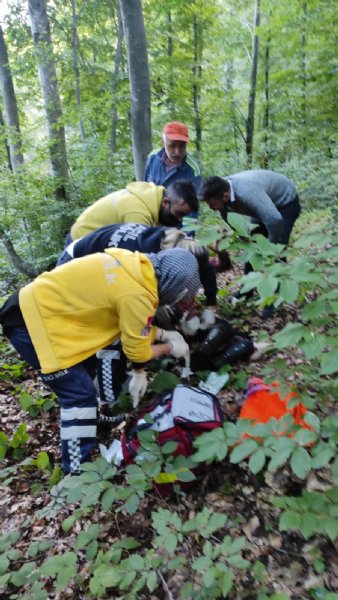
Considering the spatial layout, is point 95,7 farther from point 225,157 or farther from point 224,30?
point 225,157

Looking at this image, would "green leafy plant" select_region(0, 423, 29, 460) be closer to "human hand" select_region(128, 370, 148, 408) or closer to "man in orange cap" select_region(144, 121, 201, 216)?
"human hand" select_region(128, 370, 148, 408)

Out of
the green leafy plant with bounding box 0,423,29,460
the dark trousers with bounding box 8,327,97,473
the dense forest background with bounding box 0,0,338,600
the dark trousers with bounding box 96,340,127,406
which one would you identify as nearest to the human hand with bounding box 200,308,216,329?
the dense forest background with bounding box 0,0,338,600

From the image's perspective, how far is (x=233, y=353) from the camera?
3.62 metres

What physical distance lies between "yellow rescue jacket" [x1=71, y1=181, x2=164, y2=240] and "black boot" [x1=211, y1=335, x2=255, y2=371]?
1360 mm

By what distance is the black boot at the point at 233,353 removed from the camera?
361 centimetres

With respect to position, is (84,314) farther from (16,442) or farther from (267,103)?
(267,103)

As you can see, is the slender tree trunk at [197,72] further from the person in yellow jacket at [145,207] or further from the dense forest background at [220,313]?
the person in yellow jacket at [145,207]

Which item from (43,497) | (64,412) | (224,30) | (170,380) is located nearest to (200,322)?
(170,380)

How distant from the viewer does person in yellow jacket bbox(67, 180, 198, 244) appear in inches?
133

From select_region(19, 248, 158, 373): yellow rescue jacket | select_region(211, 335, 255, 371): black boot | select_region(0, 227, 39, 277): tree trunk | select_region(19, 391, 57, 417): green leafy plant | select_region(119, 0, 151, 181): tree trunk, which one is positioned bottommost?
select_region(0, 227, 39, 277): tree trunk

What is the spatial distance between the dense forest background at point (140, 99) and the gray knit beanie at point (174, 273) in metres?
3.20

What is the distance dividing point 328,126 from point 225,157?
3.22 metres

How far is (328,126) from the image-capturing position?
34.6 ft

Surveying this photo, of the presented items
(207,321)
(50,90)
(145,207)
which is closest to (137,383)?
(207,321)
